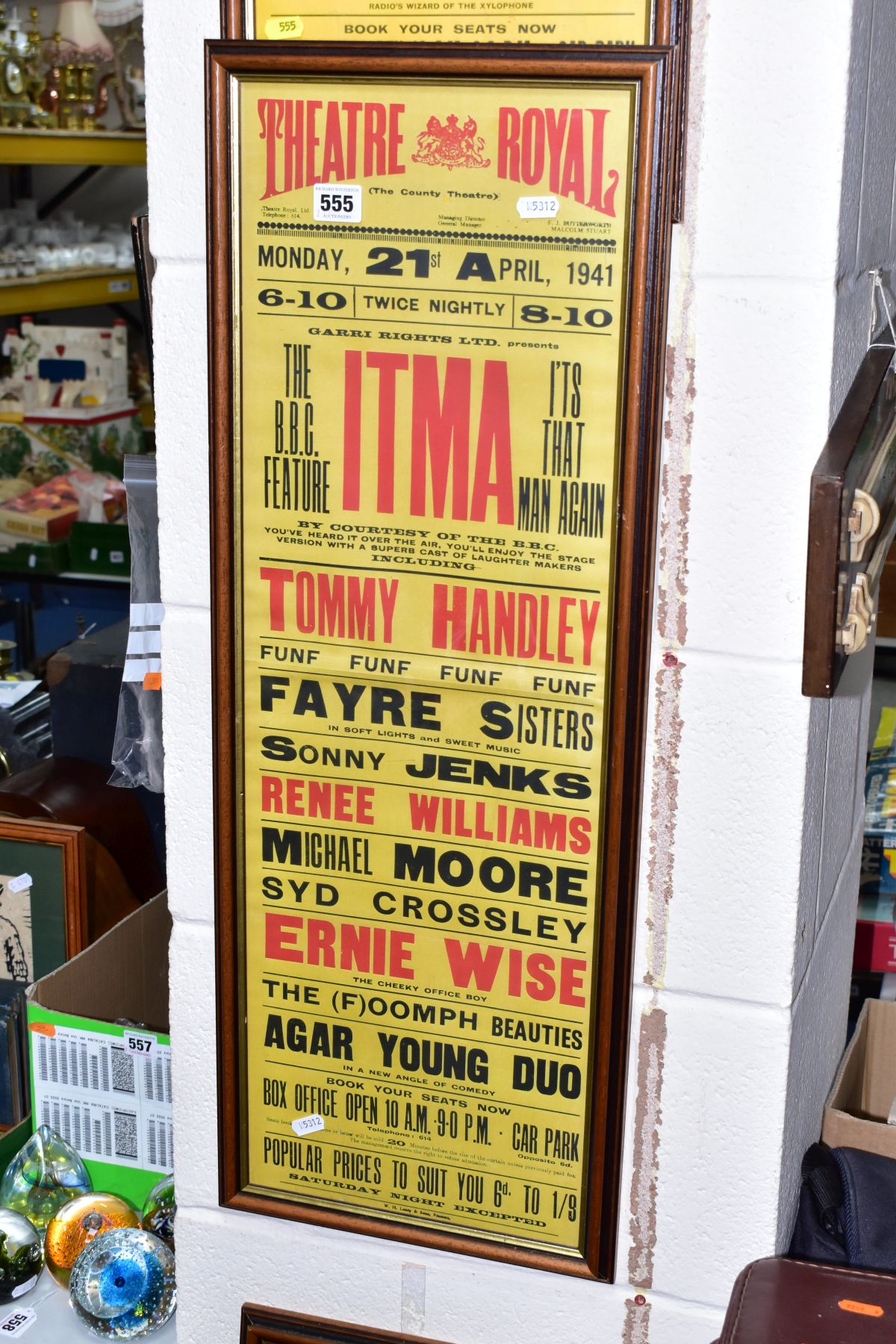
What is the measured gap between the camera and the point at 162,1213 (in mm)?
1978

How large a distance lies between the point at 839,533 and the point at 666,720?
33 centimetres

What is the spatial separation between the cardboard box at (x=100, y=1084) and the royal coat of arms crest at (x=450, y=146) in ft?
3.93

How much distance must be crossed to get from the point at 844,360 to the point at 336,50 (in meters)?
0.59

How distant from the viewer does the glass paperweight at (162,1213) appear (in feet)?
6.48

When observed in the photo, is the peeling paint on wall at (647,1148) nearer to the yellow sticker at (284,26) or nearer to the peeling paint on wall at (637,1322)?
the peeling paint on wall at (637,1322)

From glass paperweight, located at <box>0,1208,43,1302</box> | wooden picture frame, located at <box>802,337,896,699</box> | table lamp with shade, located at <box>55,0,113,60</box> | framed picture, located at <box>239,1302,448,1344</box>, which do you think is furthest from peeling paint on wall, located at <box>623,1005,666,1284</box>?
table lamp with shade, located at <box>55,0,113,60</box>

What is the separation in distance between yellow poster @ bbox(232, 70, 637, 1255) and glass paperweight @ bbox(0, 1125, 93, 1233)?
18.7 inches

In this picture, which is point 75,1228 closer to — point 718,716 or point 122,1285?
point 122,1285

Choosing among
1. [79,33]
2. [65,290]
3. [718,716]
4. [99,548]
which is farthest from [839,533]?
[65,290]

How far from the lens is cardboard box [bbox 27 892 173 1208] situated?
79.7 inches

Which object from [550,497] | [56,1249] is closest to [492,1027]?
[550,497]

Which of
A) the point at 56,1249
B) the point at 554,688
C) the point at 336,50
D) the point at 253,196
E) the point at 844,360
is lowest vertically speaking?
the point at 56,1249

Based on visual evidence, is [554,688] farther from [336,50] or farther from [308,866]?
[336,50]

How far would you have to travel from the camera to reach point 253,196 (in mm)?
1486
